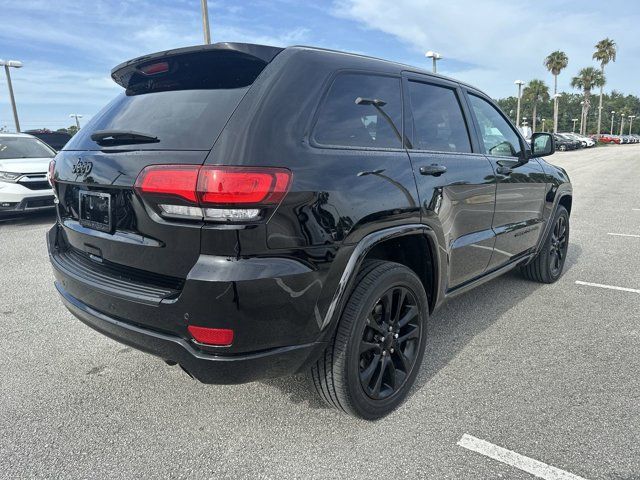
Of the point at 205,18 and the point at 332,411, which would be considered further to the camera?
the point at 205,18

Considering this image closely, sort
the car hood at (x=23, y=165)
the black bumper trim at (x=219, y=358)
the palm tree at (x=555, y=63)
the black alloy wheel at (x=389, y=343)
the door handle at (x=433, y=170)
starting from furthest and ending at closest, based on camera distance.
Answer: the palm tree at (x=555, y=63) < the car hood at (x=23, y=165) < the door handle at (x=433, y=170) < the black alloy wheel at (x=389, y=343) < the black bumper trim at (x=219, y=358)

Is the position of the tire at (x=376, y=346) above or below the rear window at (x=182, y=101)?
below

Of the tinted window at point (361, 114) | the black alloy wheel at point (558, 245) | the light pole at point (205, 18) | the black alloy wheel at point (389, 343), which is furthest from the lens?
the light pole at point (205, 18)

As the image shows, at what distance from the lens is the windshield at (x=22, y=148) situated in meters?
8.56

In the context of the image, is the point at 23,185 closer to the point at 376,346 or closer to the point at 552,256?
the point at 376,346

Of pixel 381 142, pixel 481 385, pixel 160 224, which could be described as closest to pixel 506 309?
pixel 481 385

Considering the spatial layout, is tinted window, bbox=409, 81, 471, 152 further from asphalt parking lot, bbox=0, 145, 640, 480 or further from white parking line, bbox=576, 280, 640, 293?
white parking line, bbox=576, 280, 640, 293

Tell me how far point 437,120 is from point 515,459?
1.95m

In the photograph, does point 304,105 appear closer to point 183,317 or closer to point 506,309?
point 183,317

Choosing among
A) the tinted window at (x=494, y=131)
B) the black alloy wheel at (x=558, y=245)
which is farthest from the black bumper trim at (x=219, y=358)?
the black alloy wheel at (x=558, y=245)

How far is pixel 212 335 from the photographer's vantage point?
Result: 1891 mm

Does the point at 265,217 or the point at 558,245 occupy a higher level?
the point at 265,217

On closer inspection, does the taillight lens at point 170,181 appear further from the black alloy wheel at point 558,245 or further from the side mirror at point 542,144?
the black alloy wheel at point 558,245

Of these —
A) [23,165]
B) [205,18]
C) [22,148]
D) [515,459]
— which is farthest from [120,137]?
[205,18]
